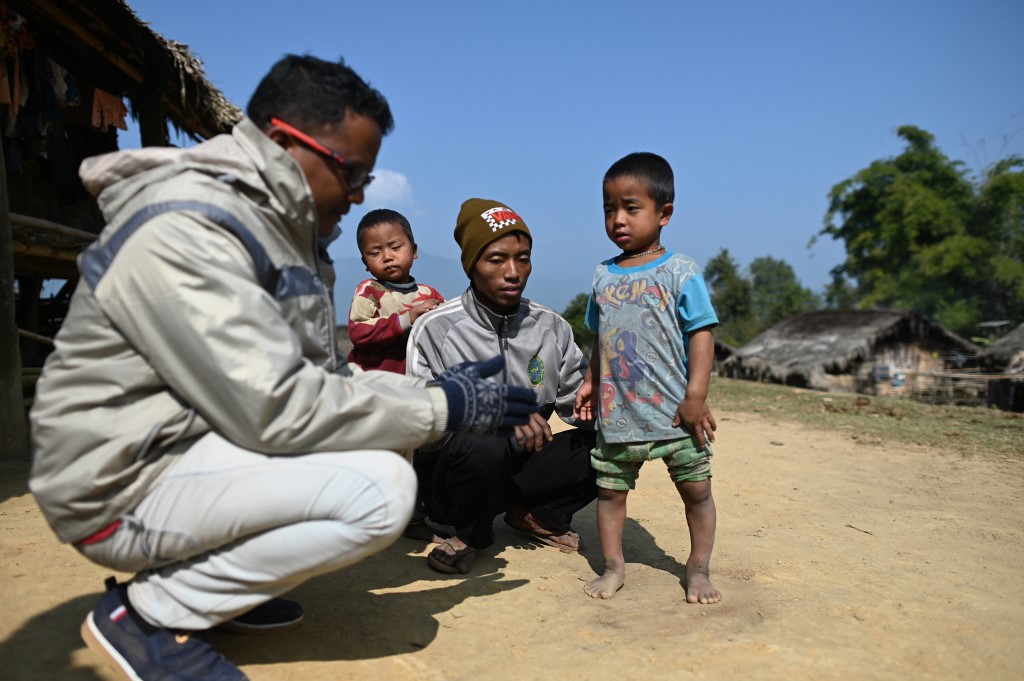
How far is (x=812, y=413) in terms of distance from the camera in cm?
962

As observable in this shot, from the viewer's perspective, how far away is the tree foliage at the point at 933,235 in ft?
105

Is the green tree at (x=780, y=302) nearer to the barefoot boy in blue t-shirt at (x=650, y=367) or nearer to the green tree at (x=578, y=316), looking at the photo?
the green tree at (x=578, y=316)

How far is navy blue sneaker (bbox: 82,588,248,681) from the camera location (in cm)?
183

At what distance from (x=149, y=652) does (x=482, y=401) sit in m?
1.09

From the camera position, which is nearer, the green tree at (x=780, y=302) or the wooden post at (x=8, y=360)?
the wooden post at (x=8, y=360)

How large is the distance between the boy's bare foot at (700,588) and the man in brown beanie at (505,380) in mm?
738

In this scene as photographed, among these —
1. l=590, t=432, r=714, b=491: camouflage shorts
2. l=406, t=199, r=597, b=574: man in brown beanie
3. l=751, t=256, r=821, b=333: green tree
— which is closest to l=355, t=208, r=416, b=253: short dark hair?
l=406, t=199, r=597, b=574: man in brown beanie

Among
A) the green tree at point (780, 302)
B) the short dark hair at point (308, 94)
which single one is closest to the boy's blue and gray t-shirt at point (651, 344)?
the short dark hair at point (308, 94)

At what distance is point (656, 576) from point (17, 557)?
8.62 feet

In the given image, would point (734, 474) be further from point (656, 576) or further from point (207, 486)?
point (207, 486)

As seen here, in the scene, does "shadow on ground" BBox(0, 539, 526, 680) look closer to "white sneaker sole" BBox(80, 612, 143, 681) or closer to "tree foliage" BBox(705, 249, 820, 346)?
"white sneaker sole" BBox(80, 612, 143, 681)

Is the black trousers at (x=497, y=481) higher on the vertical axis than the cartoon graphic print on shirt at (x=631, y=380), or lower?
lower

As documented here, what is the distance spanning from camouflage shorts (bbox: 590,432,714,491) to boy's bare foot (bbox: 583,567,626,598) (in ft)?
1.09

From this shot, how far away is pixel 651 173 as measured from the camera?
288cm
